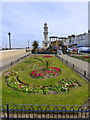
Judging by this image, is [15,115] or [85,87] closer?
[15,115]

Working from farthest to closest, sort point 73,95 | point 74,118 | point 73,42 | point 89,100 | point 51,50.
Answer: point 73,42 → point 51,50 → point 73,95 → point 89,100 → point 74,118

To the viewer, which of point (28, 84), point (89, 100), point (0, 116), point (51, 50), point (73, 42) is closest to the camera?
point (0, 116)

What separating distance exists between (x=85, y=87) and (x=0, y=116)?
6.42m

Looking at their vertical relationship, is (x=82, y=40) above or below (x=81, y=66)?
above

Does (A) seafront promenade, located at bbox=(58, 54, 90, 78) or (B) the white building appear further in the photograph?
(B) the white building

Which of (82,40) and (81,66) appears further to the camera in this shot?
(82,40)

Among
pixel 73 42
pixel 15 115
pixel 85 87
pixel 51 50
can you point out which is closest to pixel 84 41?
pixel 73 42

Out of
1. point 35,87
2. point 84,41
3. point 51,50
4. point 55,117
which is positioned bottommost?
point 55,117

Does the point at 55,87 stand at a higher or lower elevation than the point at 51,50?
lower

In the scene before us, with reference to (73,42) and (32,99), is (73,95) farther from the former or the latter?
(73,42)

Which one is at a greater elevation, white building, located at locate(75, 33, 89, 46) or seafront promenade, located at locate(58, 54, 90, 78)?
white building, located at locate(75, 33, 89, 46)

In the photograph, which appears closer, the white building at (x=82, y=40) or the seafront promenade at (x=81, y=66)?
the seafront promenade at (x=81, y=66)

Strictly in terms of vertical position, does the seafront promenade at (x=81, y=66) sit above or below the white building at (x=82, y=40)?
below

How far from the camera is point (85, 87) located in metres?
8.34
